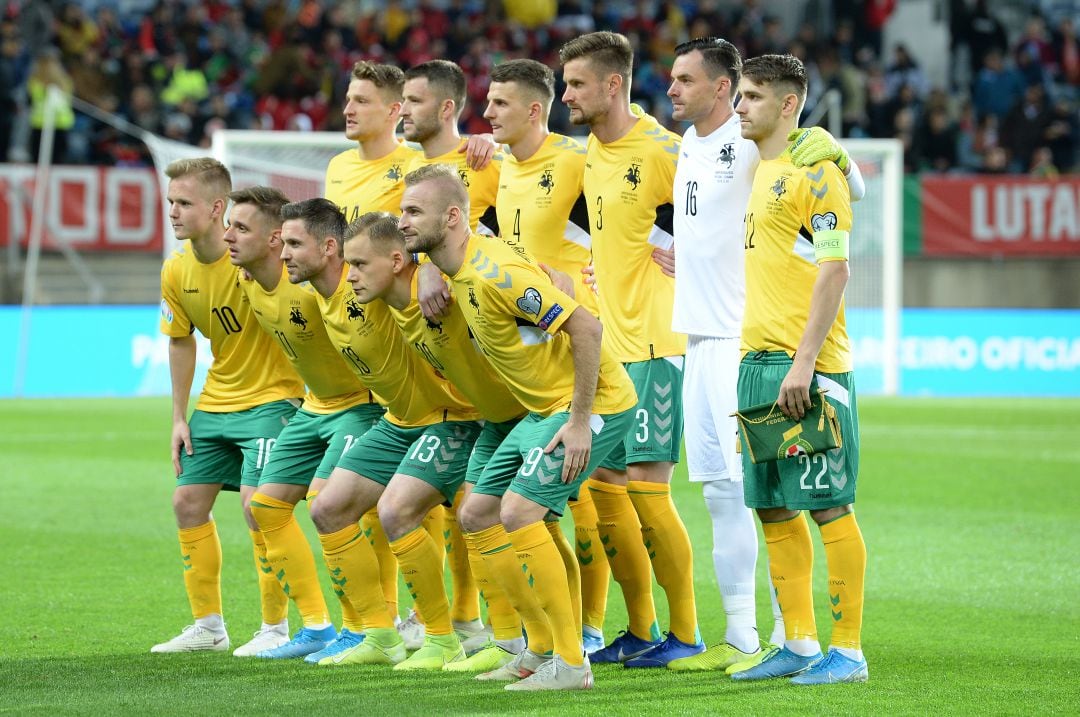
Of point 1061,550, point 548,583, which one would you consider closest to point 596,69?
point 548,583

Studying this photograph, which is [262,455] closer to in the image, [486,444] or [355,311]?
[355,311]

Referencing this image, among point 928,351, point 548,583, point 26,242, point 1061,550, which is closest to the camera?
point 548,583

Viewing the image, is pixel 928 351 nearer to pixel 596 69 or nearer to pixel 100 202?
pixel 100 202

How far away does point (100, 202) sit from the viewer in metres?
20.5

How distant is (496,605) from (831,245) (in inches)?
75.1

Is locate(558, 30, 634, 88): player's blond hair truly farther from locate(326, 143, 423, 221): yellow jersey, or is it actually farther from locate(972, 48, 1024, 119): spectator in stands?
locate(972, 48, 1024, 119): spectator in stands

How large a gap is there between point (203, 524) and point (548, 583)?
6.06 feet

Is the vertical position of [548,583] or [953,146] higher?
[953,146]

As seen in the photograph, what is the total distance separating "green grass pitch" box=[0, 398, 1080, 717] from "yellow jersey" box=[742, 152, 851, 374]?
1.26 metres

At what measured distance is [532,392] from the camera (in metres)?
5.54

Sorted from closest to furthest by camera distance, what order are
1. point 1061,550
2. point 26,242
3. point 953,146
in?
point 1061,550
point 26,242
point 953,146

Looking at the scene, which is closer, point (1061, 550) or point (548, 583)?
point (548, 583)

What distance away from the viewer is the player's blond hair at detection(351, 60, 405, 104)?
6.84 meters

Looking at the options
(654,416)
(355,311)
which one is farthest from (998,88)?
(355,311)
